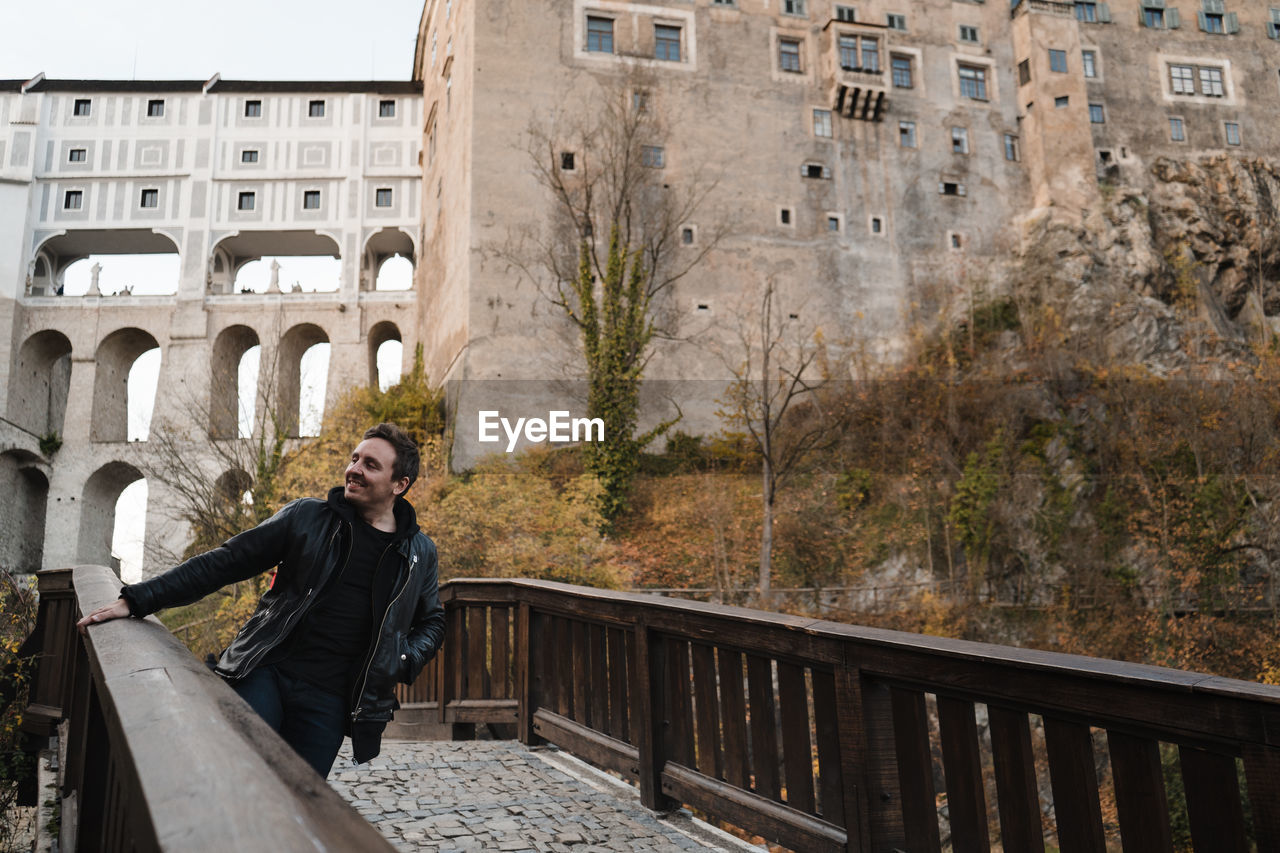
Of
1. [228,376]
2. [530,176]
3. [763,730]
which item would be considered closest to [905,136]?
[530,176]

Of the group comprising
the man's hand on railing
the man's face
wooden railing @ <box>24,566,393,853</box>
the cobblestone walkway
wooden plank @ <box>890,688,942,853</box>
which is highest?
the man's face

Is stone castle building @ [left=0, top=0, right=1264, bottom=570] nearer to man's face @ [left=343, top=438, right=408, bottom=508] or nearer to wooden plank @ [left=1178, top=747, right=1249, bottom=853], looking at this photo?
man's face @ [left=343, top=438, right=408, bottom=508]

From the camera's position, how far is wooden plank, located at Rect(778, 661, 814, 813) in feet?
11.7

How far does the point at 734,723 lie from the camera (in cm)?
403

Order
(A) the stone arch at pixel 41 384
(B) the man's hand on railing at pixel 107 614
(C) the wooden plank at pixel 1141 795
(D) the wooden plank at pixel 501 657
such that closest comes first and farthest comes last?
(C) the wooden plank at pixel 1141 795
(B) the man's hand on railing at pixel 107 614
(D) the wooden plank at pixel 501 657
(A) the stone arch at pixel 41 384

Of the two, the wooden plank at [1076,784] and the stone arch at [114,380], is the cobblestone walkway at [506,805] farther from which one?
the stone arch at [114,380]

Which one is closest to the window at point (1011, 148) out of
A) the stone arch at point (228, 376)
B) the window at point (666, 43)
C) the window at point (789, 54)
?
the window at point (789, 54)

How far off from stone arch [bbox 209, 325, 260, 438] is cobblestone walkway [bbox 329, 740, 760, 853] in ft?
80.4

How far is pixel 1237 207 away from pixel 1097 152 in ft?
18.2

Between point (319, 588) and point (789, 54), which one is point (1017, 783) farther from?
point (789, 54)

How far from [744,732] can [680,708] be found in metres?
0.56

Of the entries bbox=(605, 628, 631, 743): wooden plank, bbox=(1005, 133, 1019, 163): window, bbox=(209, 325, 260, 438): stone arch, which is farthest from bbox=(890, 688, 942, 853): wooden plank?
bbox=(1005, 133, 1019, 163): window

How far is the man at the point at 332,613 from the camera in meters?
3.12

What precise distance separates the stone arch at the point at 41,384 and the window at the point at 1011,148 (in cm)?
3590
